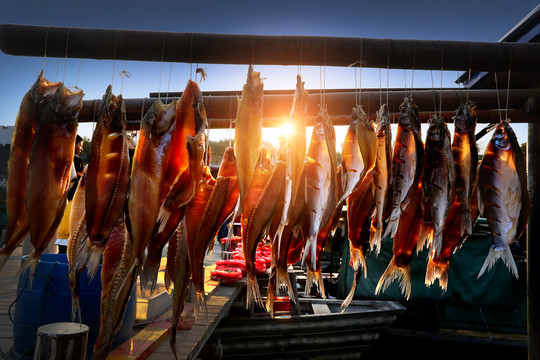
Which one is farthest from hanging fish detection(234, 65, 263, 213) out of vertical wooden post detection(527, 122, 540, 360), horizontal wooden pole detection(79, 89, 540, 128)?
vertical wooden post detection(527, 122, 540, 360)

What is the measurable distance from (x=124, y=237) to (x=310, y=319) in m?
6.67

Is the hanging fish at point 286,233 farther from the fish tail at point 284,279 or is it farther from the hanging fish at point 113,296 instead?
the hanging fish at point 113,296

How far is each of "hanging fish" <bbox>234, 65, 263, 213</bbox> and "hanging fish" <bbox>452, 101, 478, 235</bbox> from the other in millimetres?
1533

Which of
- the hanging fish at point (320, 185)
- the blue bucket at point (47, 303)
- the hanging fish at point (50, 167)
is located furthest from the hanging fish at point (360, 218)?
the blue bucket at point (47, 303)

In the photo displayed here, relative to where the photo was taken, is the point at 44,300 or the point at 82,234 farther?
the point at 44,300

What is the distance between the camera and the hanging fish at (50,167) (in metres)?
2.10

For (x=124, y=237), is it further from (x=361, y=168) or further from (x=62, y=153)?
(x=361, y=168)

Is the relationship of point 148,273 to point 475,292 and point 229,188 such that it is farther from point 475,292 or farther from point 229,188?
point 475,292

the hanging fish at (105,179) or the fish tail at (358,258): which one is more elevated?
the hanging fish at (105,179)

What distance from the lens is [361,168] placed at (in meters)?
2.53

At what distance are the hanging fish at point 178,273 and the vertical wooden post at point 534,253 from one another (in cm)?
404

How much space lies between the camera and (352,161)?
8.46 feet

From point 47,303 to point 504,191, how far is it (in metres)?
4.25

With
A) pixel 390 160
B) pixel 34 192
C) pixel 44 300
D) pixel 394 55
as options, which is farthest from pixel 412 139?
pixel 44 300
